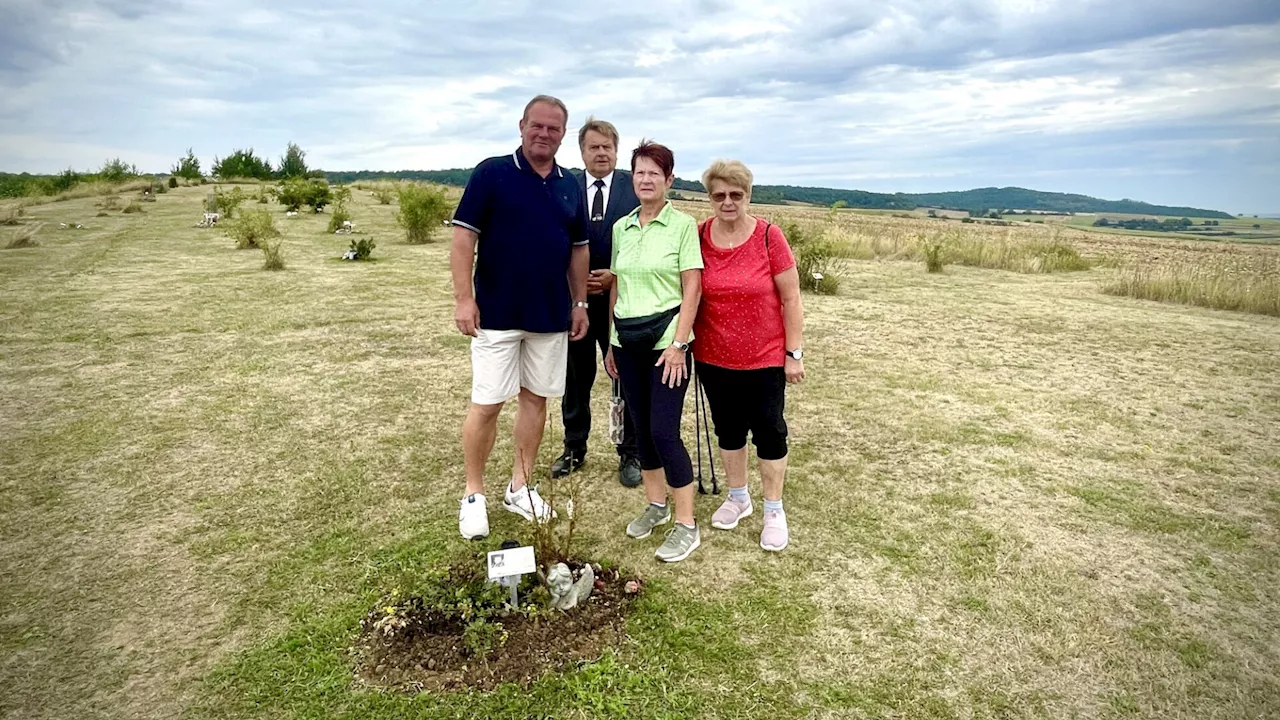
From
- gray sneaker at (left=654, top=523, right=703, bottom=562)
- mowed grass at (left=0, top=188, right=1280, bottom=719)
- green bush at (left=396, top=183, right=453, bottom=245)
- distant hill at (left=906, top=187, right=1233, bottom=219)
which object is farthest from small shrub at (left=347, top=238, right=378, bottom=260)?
distant hill at (left=906, top=187, right=1233, bottom=219)

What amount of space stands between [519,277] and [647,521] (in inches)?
52.2

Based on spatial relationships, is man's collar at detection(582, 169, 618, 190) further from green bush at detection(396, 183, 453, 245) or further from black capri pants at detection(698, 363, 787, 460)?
green bush at detection(396, 183, 453, 245)

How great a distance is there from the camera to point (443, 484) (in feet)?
12.5

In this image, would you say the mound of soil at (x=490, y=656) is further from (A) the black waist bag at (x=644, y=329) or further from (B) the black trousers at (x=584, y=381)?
(B) the black trousers at (x=584, y=381)

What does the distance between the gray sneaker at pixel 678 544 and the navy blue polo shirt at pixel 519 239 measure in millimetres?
1109

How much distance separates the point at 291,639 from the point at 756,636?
173cm

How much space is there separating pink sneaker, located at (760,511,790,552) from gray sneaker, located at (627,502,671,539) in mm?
487

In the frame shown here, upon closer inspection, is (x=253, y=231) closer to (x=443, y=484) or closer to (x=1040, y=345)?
(x=443, y=484)

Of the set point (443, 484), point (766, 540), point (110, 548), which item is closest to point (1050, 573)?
point (766, 540)

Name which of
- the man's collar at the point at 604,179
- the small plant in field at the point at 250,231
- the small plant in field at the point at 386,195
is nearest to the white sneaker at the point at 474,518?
the man's collar at the point at 604,179

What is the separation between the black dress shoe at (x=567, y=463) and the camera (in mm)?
3973

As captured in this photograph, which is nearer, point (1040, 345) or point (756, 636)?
point (756, 636)

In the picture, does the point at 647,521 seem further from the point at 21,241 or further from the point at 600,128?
the point at 21,241

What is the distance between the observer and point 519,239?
293cm
